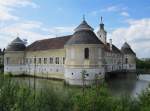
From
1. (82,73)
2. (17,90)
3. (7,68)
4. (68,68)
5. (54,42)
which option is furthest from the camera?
(7,68)

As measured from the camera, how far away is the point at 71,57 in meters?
33.3

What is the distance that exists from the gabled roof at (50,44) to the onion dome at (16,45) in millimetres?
1381

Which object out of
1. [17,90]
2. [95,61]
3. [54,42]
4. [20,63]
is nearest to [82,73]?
[95,61]

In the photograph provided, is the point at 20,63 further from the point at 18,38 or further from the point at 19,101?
the point at 19,101

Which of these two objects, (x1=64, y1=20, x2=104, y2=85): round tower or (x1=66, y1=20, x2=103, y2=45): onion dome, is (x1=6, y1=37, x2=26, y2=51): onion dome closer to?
(x1=66, y1=20, x2=103, y2=45): onion dome

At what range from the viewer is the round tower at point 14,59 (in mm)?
48000

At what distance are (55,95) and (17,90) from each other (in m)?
2.62

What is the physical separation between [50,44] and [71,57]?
11.0 metres

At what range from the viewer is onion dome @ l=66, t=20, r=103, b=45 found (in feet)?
105

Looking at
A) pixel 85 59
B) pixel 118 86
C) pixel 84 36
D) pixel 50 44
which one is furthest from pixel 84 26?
pixel 50 44

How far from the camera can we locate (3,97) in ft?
43.8

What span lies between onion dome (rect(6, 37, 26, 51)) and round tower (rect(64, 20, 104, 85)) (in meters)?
18.9

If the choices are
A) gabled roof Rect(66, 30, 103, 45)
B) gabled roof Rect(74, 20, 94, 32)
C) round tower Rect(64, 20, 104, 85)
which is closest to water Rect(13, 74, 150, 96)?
round tower Rect(64, 20, 104, 85)

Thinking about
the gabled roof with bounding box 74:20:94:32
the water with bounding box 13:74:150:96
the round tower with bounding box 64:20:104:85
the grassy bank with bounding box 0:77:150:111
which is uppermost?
the gabled roof with bounding box 74:20:94:32
